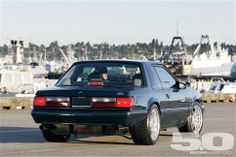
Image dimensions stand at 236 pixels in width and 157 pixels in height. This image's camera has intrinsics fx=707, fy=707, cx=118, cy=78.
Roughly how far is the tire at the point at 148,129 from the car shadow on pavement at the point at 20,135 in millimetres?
1856

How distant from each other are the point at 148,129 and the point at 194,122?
2815mm

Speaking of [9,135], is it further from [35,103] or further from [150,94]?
[150,94]

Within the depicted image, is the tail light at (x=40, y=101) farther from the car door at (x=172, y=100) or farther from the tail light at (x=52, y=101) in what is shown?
the car door at (x=172, y=100)

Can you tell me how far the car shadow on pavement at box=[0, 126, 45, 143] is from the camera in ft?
41.1

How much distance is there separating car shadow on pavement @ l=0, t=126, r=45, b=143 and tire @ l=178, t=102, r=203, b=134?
9.47 ft

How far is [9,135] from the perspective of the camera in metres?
13.6

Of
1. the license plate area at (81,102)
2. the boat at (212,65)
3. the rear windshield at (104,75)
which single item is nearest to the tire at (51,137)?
the rear windshield at (104,75)

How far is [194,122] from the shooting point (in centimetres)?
1415

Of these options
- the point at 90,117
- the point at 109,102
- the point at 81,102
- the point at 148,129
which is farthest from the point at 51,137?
the point at 148,129

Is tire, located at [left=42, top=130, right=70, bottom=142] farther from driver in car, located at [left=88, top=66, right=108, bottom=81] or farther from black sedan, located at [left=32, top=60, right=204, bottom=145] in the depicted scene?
driver in car, located at [left=88, top=66, right=108, bottom=81]

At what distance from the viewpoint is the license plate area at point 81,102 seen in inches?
444

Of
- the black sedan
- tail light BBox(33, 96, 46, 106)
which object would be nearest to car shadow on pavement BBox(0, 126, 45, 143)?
the black sedan

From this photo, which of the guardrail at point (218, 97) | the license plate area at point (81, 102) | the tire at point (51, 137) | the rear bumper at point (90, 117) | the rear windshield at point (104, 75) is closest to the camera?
the rear bumper at point (90, 117)

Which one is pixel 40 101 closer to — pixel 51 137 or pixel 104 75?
pixel 51 137
